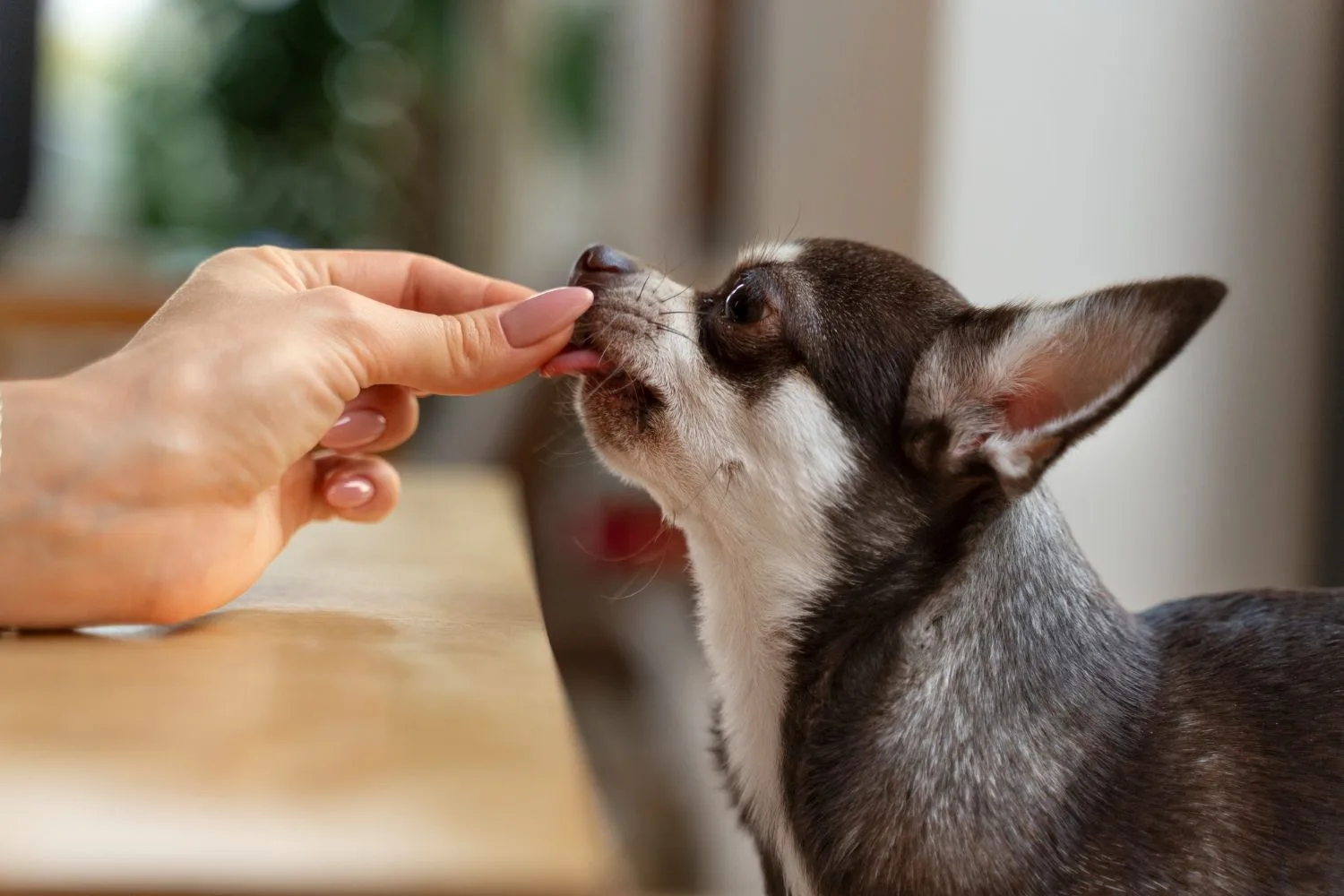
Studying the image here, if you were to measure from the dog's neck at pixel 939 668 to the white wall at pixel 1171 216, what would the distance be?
4.99 feet

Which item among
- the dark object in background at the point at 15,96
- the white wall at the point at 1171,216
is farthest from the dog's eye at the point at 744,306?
the dark object in background at the point at 15,96

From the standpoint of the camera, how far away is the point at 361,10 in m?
6.00

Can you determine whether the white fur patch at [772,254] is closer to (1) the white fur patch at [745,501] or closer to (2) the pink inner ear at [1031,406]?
(1) the white fur patch at [745,501]

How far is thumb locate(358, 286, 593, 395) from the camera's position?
1013mm

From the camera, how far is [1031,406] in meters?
1.08

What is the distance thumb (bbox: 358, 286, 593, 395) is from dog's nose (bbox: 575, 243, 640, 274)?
0.15 meters

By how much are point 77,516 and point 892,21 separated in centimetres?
233

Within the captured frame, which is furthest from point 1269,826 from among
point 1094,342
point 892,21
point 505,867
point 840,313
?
point 892,21

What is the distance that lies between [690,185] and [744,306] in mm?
3815

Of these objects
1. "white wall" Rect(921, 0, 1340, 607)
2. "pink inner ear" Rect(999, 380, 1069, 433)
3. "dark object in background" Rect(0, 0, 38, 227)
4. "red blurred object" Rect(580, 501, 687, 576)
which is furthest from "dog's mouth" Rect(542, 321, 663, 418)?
"dark object in background" Rect(0, 0, 38, 227)

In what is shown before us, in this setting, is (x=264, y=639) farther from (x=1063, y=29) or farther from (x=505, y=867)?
(x=1063, y=29)

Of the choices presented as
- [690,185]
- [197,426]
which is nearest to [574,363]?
[197,426]

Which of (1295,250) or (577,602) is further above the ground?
(1295,250)

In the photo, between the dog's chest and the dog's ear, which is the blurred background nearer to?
the dog's chest
